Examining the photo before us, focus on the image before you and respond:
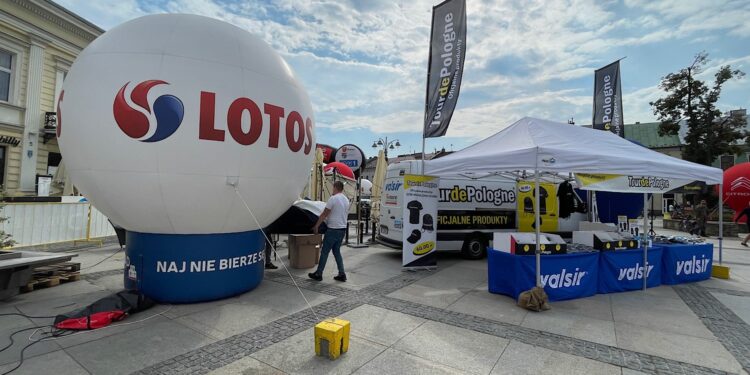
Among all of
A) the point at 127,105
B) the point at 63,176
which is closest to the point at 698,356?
the point at 127,105

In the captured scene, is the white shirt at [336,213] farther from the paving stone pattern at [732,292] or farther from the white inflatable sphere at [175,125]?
the paving stone pattern at [732,292]

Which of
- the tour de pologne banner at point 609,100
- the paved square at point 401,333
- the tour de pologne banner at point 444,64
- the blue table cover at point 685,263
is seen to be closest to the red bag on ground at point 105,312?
the paved square at point 401,333

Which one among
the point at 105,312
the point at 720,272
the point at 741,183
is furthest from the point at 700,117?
the point at 105,312

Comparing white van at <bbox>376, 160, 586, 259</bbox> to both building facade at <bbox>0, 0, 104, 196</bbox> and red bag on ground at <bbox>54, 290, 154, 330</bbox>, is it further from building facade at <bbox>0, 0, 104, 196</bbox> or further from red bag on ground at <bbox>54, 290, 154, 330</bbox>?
building facade at <bbox>0, 0, 104, 196</bbox>

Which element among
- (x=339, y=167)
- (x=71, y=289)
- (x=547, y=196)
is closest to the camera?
(x=71, y=289)

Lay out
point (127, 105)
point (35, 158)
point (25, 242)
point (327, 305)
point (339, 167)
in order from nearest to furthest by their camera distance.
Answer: point (127, 105), point (327, 305), point (25, 242), point (35, 158), point (339, 167)

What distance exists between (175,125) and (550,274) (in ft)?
18.7

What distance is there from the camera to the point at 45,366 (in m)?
3.25

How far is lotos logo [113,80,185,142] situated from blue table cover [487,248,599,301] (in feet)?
16.7

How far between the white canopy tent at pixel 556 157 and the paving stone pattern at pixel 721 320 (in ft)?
6.86

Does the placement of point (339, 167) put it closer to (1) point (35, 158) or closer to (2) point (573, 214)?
(2) point (573, 214)

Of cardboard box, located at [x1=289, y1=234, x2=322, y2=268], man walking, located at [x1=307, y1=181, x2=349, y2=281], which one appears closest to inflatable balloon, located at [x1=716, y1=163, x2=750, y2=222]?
man walking, located at [x1=307, y1=181, x2=349, y2=281]

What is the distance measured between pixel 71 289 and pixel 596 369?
7.40 metres

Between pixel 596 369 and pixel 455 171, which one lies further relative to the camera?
pixel 455 171
